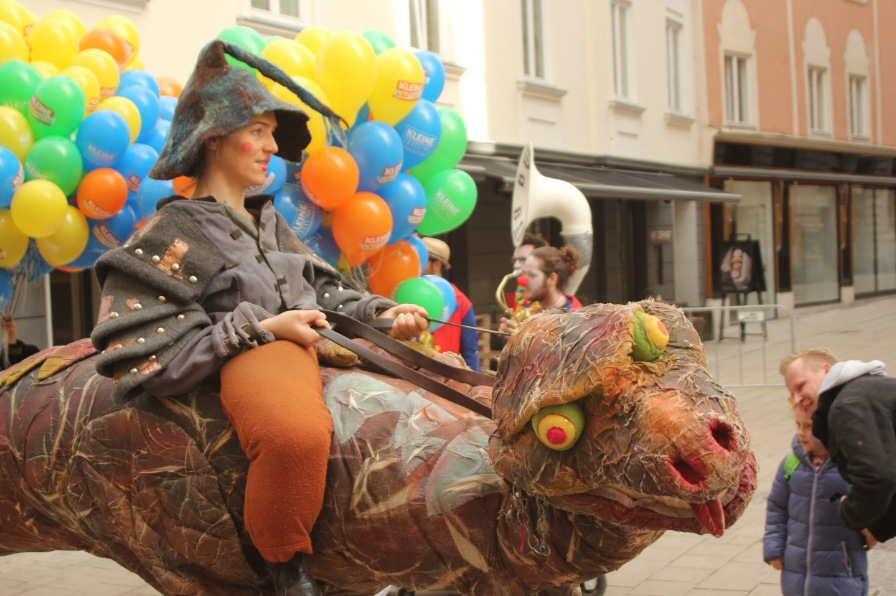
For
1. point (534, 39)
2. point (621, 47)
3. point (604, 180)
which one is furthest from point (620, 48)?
point (604, 180)

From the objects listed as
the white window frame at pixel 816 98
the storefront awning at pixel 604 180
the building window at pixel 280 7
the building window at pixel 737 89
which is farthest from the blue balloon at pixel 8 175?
the white window frame at pixel 816 98

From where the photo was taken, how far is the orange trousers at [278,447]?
69.1 inches

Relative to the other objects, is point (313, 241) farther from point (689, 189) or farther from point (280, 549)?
point (689, 189)

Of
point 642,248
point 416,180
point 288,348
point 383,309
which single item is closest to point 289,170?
point 416,180

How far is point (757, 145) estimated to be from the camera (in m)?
16.4

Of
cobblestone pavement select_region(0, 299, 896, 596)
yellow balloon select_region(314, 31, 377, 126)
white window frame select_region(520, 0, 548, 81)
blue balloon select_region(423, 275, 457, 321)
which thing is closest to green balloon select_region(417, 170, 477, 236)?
blue balloon select_region(423, 275, 457, 321)

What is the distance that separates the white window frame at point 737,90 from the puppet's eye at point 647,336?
1600cm

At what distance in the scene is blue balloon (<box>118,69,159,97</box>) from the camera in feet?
15.6

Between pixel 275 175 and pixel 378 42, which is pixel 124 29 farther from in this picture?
pixel 275 175

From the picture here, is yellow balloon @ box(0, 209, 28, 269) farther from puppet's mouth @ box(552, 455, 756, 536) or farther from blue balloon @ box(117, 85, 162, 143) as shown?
puppet's mouth @ box(552, 455, 756, 536)

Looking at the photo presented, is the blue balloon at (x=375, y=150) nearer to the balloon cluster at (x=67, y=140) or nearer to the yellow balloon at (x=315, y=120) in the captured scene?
the yellow balloon at (x=315, y=120)

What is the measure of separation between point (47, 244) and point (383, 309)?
9.66ft

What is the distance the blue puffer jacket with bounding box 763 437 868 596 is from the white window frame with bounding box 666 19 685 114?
12264 mm

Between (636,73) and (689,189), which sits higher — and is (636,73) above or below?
above
